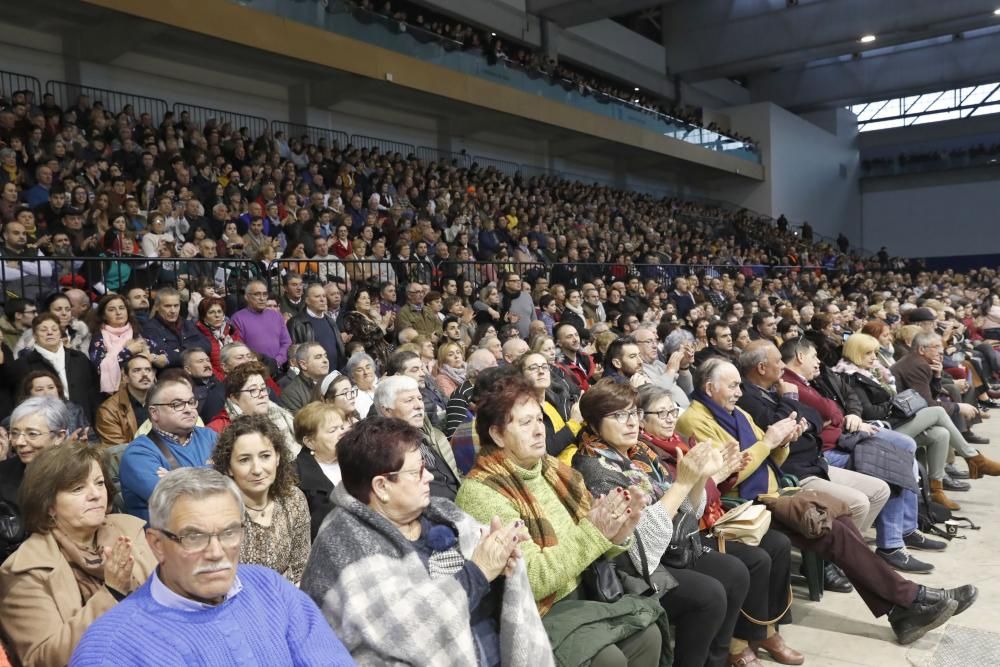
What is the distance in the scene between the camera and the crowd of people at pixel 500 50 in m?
14.3

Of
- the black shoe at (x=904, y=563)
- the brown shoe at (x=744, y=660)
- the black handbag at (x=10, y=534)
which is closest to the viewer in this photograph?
the black handbag at (x=10, y=534)

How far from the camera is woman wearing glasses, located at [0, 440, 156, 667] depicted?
2145 mm

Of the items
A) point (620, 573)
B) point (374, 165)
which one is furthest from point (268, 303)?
point (374, 165)

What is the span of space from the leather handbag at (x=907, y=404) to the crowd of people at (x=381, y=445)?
0.06 ft

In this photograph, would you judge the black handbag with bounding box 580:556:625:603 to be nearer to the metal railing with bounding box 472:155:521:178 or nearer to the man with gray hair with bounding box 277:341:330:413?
the man with gray hair with bounding box 277:341:330:413

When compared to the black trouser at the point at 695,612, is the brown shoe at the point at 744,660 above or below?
below

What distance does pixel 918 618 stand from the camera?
11.9 feet

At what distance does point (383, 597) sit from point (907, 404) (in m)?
4.69

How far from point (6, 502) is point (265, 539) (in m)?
0.86

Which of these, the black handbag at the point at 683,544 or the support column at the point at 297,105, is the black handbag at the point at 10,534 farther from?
the support column at the point at 297,105

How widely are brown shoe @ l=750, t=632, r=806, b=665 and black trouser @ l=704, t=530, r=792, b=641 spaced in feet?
0.25

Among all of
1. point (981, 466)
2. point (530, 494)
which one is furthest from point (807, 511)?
point (981, 466)

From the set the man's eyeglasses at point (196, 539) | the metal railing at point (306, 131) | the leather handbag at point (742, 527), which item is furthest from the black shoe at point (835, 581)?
the metal railing at point (306, 131)

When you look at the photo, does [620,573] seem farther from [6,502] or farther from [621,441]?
[6,502]
